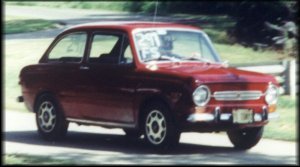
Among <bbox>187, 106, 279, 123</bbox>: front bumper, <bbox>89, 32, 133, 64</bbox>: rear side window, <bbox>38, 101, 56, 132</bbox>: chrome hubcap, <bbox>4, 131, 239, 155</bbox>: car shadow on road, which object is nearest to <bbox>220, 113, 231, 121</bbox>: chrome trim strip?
<bbox>187, 106, 279, 123</bbox>: front bumper

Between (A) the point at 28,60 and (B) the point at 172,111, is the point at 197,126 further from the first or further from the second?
(A) the point at 28,60

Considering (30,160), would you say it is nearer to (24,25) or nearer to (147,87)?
(147,87)

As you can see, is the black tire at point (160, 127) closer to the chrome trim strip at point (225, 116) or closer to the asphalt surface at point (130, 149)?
the asphalt surface at point (130, 149)

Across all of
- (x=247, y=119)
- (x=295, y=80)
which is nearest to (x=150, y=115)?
(x=247, y=119)

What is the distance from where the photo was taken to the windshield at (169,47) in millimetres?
11336

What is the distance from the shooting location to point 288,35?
20641mm

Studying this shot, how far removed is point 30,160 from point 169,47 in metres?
2.70

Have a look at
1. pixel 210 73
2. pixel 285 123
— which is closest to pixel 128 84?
pixel 210 73

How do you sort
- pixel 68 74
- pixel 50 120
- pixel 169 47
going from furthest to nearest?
pixel 50 120 < pixel 68 74 < pixel 169 47

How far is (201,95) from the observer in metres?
10.5

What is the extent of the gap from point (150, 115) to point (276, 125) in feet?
11.8

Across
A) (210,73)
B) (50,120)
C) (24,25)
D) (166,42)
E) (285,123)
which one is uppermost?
(166,42)

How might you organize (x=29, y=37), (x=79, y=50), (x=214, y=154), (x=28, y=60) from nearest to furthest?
(x=214, y=154)
(x=79, y=50)
(x=28, y=60)
(x=29, y=37)

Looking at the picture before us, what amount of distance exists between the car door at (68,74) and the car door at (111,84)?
0.57 feet
